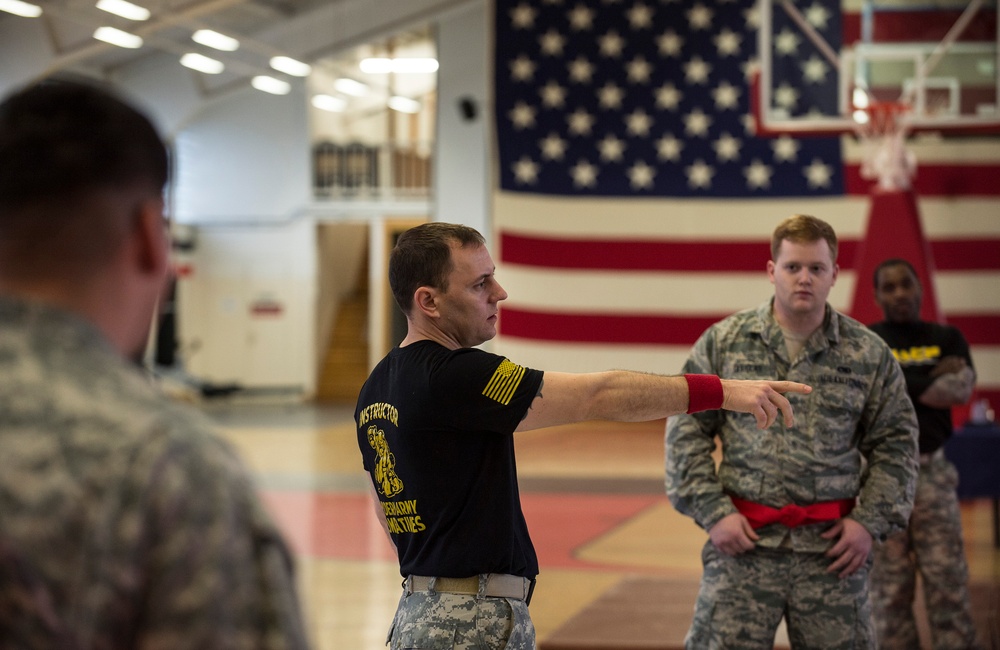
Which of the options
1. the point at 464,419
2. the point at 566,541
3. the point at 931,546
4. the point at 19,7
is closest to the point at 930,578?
the point at 931,546

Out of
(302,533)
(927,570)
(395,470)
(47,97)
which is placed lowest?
(302,533)

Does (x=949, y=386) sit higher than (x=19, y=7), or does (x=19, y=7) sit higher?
(x=19, y=7)

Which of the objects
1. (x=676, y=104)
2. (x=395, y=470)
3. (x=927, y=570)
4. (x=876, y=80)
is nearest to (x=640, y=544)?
(x=927, y=570)

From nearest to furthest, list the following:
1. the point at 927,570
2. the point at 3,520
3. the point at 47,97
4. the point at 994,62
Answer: the point at 3,520, the point at 47,97, the point at 927,570, the point at 994,62

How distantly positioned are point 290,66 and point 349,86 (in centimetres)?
322

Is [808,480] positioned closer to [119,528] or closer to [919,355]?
[919,355]

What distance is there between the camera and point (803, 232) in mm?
3203

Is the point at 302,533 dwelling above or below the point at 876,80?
below

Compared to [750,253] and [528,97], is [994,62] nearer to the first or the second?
[750,253]

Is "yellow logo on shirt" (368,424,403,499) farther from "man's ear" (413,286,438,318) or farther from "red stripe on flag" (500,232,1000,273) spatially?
"red stripe on flag" (500,232,1000,273)

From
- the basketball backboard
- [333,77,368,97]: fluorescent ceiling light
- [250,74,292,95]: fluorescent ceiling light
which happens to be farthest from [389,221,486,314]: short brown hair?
[333,77,368,97]: fluorescent ceiling light

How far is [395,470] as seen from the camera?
2.42m

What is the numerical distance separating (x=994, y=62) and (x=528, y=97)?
552cm

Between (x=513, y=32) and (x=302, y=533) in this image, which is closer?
(x=302, y=533)
